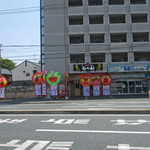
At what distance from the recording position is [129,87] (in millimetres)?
28875

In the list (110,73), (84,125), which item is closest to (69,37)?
(110,73)

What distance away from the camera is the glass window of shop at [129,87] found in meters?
28.7

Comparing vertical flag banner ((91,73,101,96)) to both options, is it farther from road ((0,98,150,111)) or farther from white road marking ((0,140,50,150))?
white road marking ((0,140,50,150))

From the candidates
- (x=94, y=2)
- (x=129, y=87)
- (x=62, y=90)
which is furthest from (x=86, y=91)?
(x=94, y=2)

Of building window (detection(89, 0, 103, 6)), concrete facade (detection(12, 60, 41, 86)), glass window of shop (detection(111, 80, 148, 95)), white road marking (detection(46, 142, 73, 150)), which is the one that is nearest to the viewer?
white road marking (detection(46, 142, 73, 150))

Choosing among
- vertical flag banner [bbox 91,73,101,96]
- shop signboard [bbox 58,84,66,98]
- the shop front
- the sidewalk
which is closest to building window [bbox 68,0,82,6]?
the shop front

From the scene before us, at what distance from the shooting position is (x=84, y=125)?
24.4ft

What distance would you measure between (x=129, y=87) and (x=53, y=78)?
1220 centimetres

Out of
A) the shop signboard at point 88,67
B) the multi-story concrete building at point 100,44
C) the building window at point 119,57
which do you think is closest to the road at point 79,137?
the shop signboard at point 88,67

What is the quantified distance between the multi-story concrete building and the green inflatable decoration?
237 centimetres

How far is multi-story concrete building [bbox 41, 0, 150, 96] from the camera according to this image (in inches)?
1109

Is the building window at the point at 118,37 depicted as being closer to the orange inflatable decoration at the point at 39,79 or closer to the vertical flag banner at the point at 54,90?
the vertical flag banner at the point at 54,90

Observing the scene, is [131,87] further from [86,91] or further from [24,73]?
[24,73]

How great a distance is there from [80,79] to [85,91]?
2088 millimetres
